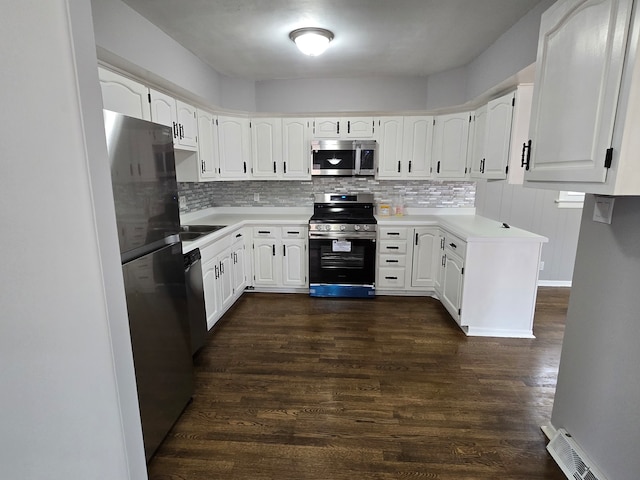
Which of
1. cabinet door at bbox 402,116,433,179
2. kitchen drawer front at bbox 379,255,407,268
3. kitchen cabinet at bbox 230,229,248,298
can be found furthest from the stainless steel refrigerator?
cabinet door at bbox 402,116,433,179

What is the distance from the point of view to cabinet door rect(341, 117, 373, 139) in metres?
3.81

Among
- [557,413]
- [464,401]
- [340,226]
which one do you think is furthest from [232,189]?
[557,413]

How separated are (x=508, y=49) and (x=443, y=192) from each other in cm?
182

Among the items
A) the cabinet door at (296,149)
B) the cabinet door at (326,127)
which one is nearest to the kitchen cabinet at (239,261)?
the cabinet door at (296,149)

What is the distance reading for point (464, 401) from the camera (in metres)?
2.09

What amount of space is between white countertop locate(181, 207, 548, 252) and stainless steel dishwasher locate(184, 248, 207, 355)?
93 mm

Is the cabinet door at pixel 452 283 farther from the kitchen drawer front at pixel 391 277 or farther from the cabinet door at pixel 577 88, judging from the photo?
the cabinet door at pixel 577 88

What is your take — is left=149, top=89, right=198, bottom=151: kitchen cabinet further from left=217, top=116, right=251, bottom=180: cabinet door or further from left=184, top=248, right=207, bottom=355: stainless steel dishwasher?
left=184, top=248, right=207, bottom=355: stainless steel dishwasher

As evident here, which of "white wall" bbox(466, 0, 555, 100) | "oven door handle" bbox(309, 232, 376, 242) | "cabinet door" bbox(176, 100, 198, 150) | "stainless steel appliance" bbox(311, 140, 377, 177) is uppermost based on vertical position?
"white wall" bbox(466, 0, 555, 100)

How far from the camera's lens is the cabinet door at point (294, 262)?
385cm

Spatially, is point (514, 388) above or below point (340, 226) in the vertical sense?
below

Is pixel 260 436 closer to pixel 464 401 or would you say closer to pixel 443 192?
pixel 464 401

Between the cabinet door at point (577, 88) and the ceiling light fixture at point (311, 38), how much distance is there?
1639mm

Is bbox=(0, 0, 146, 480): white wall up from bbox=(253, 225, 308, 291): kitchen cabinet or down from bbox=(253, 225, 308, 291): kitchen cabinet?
up
